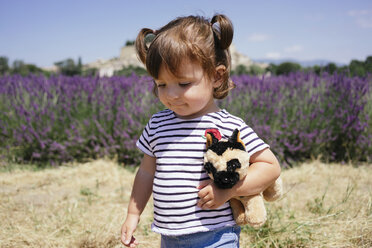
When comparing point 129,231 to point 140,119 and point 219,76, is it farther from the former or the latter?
point 140,119

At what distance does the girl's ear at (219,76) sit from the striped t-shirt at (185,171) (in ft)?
0.42

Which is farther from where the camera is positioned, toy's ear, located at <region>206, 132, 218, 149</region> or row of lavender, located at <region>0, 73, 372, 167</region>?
row of lavender, located at <region>0, 73, 372, 167</region>

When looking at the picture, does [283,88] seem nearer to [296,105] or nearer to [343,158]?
[296,105]

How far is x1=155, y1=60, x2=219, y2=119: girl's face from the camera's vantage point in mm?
1252

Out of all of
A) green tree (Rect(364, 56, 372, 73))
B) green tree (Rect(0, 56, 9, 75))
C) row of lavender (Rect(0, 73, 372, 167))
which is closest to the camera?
row of lavender (Rect(0, 73, 372, 167))

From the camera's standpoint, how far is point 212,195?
124 cm

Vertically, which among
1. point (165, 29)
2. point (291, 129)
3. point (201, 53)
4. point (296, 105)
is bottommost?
point (291, 129)

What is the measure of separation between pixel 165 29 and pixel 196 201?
73 centimetres

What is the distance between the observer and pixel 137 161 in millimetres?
4105

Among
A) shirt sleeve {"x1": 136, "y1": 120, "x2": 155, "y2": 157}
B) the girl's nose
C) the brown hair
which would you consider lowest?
shirt sleeve {"x1": 136, "y1": 120, "x2": 155, "y2": 157}

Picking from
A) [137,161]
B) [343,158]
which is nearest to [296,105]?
[343,158]

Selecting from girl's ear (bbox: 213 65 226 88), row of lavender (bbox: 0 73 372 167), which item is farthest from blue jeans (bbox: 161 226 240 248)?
row of lavender (bbox: 0 73 372 167)

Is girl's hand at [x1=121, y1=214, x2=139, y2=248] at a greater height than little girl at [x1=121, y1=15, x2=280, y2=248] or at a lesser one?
lesser

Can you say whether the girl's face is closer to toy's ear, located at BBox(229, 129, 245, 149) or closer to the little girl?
the little girl
